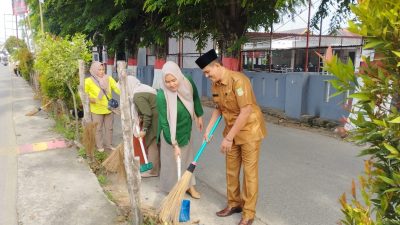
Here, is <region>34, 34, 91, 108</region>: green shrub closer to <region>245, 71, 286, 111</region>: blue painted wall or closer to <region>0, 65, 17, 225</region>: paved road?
<region>0, 65, 17, 225</region>: paved road

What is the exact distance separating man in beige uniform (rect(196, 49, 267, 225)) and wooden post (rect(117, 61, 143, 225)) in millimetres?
668

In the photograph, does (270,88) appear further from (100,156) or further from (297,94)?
(100,156)

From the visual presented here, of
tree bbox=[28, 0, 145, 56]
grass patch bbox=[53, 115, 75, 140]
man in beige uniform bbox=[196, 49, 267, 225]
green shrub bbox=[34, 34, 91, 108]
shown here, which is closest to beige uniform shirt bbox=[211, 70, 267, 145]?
man in beige uniform bbox=[196, 49, 267, 225]

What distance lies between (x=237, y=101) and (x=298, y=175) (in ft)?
6.96

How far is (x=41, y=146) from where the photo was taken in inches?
239

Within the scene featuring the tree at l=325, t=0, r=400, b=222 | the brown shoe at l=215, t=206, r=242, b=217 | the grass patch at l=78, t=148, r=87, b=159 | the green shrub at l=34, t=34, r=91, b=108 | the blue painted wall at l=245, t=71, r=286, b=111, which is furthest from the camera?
the blue painted wall at l=245, t=71, r=286, b=111

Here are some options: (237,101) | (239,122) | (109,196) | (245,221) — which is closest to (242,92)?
(237,101)

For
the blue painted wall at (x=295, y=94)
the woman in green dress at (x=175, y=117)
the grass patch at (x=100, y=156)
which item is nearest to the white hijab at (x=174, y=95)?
the woman in green dress at (x=175, y=117)

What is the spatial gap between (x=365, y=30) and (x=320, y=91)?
6.80 meters

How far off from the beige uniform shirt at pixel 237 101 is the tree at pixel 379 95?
4.86 feet

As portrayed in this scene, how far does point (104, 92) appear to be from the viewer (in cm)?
556

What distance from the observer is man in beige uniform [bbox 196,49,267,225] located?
302cm

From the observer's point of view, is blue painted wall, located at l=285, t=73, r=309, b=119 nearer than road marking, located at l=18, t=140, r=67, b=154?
No

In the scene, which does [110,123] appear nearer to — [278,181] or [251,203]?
[278,181]
